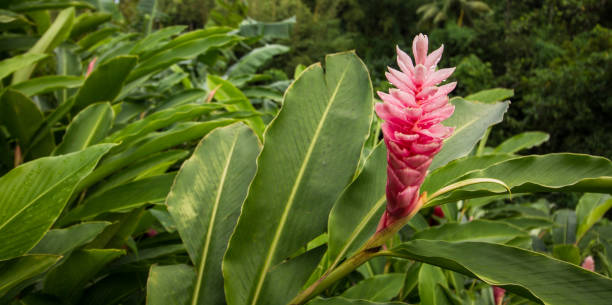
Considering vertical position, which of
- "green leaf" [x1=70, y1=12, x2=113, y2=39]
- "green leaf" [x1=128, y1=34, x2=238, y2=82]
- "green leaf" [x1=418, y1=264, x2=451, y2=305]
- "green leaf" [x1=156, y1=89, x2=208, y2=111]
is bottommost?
"green leaf" [x1=418, y1=264, x2=451, y2=305]

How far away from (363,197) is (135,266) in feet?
1.41

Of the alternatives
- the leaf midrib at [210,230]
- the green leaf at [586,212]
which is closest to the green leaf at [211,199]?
the leaf midrib at [210,230]

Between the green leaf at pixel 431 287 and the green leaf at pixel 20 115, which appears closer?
the green leaf at pixel 431 287

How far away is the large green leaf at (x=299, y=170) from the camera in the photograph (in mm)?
Result: 498

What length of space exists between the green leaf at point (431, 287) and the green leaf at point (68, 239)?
0.52m

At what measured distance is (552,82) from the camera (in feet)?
37.3

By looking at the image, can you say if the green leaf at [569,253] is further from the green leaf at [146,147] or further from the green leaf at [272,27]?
the green leaf at [272,27]

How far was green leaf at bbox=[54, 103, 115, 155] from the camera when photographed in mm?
830

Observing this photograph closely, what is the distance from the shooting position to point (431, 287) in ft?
2.31

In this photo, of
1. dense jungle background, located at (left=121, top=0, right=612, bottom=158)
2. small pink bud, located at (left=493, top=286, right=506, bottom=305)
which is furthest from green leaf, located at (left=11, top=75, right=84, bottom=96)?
dense jungle background, located at (left=121, top=0, right=612, bottom=158)

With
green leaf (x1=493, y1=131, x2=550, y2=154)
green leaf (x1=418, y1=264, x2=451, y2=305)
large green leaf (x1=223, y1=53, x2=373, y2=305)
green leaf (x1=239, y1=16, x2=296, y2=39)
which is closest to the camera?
large green leaf (x1=223, y1=53, x2=373, y2=305)

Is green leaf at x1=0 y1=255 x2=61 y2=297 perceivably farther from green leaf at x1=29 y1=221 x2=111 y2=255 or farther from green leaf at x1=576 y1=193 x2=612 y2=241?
green leaf at x1=576 y1=193 x2=612 y2=241

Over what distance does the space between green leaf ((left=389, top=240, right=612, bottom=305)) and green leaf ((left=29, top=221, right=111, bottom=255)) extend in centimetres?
43

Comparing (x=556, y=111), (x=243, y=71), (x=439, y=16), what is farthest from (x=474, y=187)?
(x=439, y=16)
